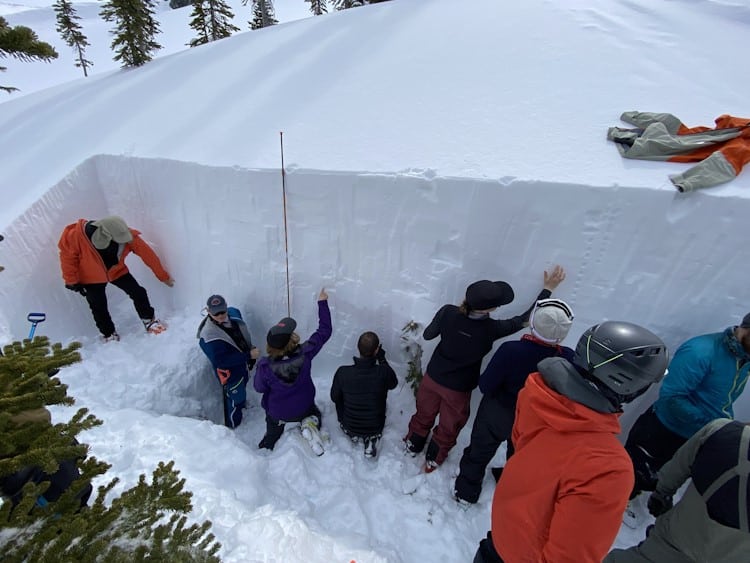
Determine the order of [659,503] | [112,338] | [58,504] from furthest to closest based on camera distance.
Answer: [112,338] < [659,503] < [58,504]

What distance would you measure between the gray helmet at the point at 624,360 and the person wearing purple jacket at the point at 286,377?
2564 millimetres

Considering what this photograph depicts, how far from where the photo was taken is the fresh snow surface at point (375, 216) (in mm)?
3051

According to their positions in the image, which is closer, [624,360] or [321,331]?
[624,360]

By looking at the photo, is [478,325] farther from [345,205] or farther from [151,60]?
[151,60]

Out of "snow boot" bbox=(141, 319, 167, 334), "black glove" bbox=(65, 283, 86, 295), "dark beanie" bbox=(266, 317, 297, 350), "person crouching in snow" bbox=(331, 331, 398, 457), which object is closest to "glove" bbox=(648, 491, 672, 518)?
"person crouching in snow" bbox=(331, 331, 398, 457)

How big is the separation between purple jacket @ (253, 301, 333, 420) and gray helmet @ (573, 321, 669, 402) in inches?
101

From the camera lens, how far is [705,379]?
8.65 ft

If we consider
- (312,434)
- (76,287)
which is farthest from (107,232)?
(312,434)

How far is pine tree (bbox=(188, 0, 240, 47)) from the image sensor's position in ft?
47.0

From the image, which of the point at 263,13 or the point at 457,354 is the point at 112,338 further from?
the point at 263,13

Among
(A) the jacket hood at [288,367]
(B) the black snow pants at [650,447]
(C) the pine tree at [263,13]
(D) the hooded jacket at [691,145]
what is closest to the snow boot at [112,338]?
(A) the jacket hood at [288,367]

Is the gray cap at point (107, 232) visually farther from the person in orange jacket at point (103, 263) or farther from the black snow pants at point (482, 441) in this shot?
the black snow pants at point (482, 441)

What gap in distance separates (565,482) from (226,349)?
3585 mm

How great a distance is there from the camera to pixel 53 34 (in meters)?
35.1
